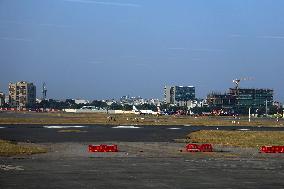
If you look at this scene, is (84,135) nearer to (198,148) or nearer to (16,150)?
(198,148)

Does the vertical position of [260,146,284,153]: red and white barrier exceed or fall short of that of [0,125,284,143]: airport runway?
it falls short

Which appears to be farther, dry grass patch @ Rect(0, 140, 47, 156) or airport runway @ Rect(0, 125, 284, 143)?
airport runway @ Rect(0, 125, 284, 143)

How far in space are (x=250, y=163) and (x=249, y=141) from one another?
2907cm

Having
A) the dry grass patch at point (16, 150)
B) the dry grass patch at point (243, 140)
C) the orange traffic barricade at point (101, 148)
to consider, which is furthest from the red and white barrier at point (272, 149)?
the dry grass patch at point (16, 150)

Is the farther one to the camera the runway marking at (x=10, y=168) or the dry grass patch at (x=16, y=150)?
the dry grass patch at (x=16, y=150)

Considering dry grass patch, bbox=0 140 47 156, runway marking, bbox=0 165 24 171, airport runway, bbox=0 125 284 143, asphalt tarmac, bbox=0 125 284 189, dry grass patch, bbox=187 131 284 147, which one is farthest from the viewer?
airport runway, bbox=0 125 284 143

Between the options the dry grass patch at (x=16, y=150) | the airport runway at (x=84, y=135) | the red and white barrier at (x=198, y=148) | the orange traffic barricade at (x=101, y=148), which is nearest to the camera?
the dry grass patch at (x=16, y=150)

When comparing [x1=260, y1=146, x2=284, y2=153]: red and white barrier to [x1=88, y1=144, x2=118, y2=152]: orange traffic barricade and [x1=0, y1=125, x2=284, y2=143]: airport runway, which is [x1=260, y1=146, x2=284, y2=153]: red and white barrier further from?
[x1=0, y1=125, x2=284, y2=143]: airport runway

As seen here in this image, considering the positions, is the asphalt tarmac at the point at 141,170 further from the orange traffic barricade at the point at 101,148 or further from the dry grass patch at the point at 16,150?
the dry grass patch at the point at 16,150

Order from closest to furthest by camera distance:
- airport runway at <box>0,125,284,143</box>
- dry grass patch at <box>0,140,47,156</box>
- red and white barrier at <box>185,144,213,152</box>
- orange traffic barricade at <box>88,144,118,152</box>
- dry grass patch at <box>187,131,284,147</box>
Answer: dry grass patch at <box>0,140,47,156</box>, orange traffic barricade at <box>88,144,118,152</box>, red and white barrier at <box>185,144,213,152</box>, dry grass patch at <box>187,131,284,147</box>, airport runway at <box>0,125,284,143</box>

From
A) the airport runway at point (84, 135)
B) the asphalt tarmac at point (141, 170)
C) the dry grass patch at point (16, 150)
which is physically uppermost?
the airport runway at point (84, 135)

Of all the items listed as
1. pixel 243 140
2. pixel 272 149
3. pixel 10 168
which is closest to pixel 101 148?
pixel 272 149

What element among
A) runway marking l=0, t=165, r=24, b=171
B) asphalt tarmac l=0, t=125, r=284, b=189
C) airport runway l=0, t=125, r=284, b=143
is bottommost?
asphalt tarmac l=0, t=125, r=284, b=189

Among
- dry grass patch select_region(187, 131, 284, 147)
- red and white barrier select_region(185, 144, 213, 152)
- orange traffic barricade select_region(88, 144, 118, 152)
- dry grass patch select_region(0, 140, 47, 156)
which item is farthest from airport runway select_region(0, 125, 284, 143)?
red and white barrier select_region(185, 144, 213, 152)
